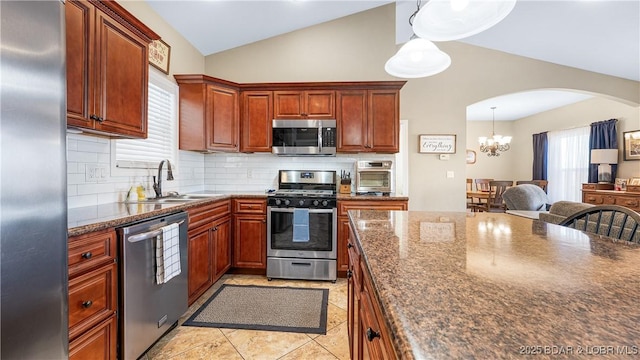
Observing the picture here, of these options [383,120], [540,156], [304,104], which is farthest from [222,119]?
[540,156]

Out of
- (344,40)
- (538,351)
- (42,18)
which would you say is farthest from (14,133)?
(344,40)

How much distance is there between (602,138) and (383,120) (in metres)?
5.20

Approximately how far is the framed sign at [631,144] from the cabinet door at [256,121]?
6343mm

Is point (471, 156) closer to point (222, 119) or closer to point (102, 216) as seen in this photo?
point (222, 119)

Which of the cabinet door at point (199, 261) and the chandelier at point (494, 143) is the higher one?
the chandelier at point (494, 143)

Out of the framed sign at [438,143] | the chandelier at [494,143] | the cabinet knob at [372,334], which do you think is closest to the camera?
the cabinet knob at [372,334]

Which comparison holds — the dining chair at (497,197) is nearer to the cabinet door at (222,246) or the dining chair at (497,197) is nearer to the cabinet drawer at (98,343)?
the cabinet door at (222,246)

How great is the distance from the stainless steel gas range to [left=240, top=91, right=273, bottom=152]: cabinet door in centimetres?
77

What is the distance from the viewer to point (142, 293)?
1.67 m

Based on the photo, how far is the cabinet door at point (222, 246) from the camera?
9.12 ft

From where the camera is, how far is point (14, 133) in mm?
901

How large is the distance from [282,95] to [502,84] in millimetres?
3498

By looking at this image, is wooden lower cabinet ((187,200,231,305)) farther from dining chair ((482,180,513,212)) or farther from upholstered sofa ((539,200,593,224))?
dining chair ((482,180,513,212))

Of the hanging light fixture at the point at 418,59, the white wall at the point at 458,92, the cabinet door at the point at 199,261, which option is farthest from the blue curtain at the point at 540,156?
the cabinet door at the point at 199,261
